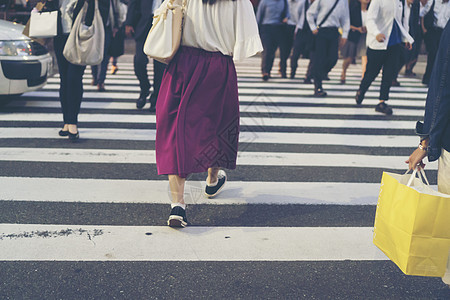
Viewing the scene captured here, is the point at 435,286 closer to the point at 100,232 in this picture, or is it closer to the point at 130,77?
the point at 100,232

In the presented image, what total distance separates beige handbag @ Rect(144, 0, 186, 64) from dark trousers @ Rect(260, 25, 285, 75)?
799cm

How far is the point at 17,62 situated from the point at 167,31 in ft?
15.4

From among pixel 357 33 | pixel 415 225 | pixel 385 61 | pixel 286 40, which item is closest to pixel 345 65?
pixel 357 33

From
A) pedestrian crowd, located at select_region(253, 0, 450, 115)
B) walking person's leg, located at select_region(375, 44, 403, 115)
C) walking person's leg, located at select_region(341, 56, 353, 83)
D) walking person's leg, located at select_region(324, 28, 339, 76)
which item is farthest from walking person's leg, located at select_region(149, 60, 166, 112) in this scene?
walking person's leg, located at select_region(341, 56, 353, 83)

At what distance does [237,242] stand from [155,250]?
55 centimetres

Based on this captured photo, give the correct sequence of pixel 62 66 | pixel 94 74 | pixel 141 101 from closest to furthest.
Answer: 1. pixel 62 66
2. pixel 141 101
3. pixel 94 74

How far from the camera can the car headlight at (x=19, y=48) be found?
7.13 m

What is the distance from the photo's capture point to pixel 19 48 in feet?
23.9

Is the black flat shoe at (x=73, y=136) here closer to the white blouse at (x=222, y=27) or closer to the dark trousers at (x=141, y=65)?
the dark trousers at (x=141, y=65)

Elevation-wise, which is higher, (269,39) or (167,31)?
(167,31)

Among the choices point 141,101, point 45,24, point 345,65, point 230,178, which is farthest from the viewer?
point 345,65

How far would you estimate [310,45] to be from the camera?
35.9ft

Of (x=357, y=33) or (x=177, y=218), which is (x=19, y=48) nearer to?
(x=177, y=218)

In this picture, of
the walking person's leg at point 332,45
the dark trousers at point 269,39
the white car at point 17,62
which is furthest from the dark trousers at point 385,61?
the white car at point 17,62
